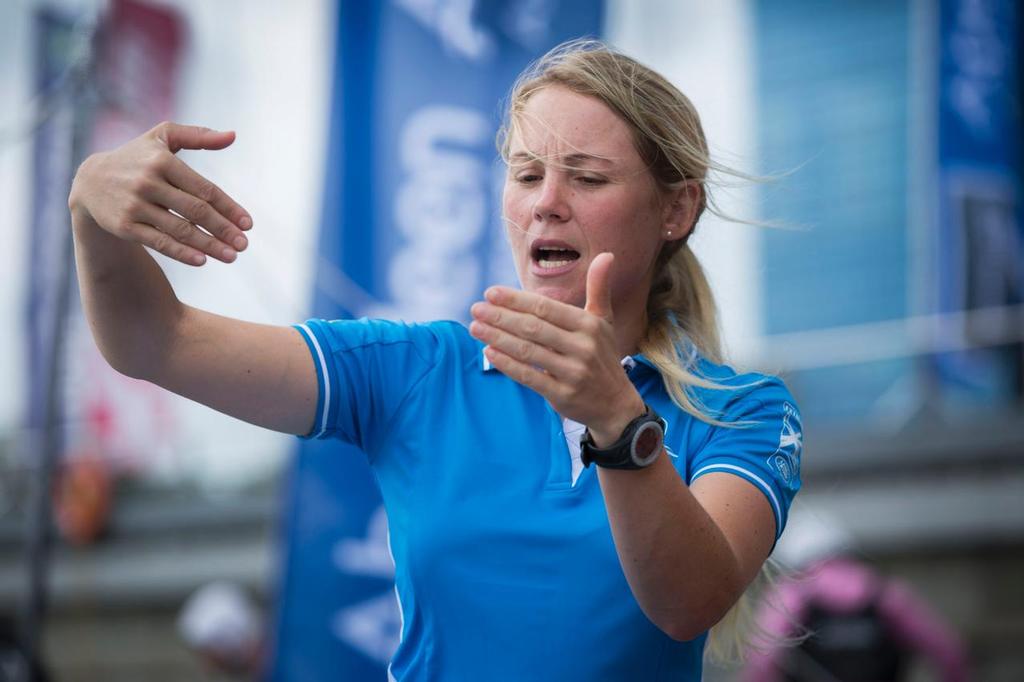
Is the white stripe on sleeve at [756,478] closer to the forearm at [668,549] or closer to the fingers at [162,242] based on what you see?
the forearm at [668,549]

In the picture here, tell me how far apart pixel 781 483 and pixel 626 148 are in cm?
50

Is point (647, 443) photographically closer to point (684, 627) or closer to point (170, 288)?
point (684, 627)

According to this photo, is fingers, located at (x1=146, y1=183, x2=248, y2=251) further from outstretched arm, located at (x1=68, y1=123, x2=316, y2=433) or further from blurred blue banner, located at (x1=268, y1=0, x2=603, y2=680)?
blurred blue banner, located at (x1=268, y1=0, x2=603, y2=680)

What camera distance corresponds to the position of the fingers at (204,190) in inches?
56.2

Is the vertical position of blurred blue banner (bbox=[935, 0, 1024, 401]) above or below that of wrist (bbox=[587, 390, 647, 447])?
above

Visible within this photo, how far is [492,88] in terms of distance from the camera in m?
4.03

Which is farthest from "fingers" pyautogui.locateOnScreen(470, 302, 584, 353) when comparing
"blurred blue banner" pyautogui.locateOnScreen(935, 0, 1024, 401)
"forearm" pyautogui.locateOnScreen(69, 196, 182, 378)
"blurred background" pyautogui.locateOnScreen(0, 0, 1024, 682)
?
"blurred blue banner" pyautogui.locateOnScreen(935, 0, 1024, 401)

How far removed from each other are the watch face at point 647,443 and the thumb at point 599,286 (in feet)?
0.45

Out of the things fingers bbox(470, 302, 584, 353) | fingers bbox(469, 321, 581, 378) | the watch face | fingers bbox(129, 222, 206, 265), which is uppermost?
fingers bbox(129, 222, 206, 265)

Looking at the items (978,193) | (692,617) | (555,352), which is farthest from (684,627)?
(978,193)

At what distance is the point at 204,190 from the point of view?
1.45 m

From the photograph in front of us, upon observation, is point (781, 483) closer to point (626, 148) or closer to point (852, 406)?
point (626, 148)

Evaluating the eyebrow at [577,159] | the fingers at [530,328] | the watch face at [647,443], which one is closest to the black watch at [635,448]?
the watch face at [647,443]

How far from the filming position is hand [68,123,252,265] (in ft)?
4.64
